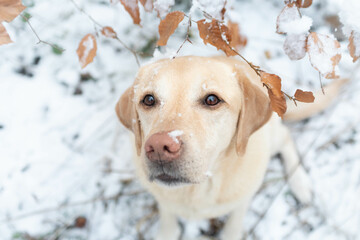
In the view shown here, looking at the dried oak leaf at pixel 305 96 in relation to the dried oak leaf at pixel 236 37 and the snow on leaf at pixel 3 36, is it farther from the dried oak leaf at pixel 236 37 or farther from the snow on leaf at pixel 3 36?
the snow on leaf at pixel 3 36

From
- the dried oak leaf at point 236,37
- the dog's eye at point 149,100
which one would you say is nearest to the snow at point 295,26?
the dog's eye at point 149,100

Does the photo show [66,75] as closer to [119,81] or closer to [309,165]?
[119,81]

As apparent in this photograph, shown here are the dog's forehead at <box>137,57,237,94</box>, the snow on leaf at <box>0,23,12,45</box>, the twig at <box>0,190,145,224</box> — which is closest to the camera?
the snow on leaf at <box>0,23,12,45</box>

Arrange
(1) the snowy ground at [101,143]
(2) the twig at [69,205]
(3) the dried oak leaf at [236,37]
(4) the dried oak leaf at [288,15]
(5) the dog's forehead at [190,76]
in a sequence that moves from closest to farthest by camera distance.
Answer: (4) the dried oak leaf at [288,15] → (5) the dog's forehead at [190,76] → (3) the dried oak leaf at [236,37] → (2) the twig at [69,205] → (1) the snowy ground at [101,143]

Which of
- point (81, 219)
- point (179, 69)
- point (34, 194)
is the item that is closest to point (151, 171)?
point (179, 69)

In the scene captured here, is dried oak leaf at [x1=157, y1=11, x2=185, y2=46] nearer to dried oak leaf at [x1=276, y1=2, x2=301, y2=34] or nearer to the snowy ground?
dried oak leaf at [x1=276, y1=2, x2=301, y2=34]

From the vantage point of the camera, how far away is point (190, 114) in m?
1.73

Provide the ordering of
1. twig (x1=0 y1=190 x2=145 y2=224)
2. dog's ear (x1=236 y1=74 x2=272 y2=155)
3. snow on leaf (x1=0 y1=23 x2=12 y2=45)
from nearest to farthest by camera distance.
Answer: snow on leaf (x1=0 y1=23 x2=12 y2=45) < dog's ear (x1=236 y1=74 x2=272 y2=155) < twig (x1=0 y1=190 x2=145 y2=224)

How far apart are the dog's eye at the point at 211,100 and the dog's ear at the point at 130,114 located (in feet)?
1.71

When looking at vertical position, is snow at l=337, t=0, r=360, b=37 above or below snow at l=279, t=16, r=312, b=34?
above

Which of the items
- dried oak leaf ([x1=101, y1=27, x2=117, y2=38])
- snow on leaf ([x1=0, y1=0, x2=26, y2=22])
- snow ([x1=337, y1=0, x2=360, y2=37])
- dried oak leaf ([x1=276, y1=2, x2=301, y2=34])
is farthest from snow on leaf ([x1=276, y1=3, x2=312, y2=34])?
snow on leaf ([x1=0, y1=0, x2=26, y2=22])

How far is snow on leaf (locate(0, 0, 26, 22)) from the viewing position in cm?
152

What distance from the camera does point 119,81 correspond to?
373cm

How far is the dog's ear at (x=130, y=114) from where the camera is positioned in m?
2.06
